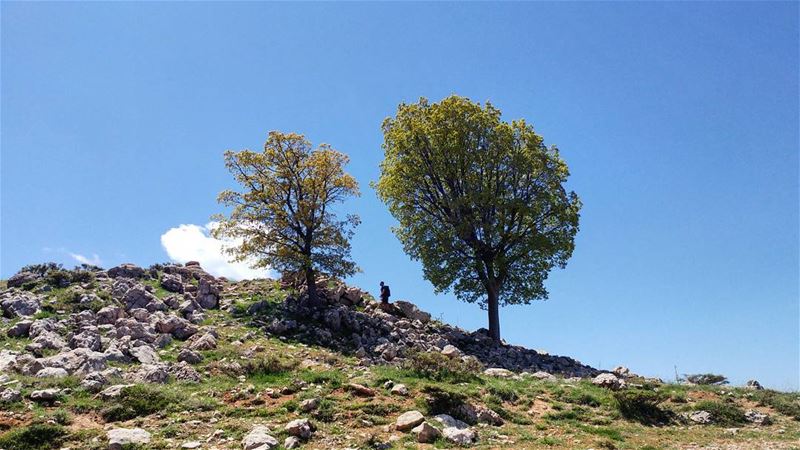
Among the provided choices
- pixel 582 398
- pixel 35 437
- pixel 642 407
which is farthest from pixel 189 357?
pixel 642 407

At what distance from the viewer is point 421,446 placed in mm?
11961

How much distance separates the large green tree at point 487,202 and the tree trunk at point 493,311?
6cm

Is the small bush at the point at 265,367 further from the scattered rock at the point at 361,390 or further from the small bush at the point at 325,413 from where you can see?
the small bush at the point at 325,413

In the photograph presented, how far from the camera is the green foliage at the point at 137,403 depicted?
13.1 metres

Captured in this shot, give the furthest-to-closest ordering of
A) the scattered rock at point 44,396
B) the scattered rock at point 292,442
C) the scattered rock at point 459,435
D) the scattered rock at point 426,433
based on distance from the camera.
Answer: the scattered rock at point 44,396 < the scattered rock at point 459,435 < the scattered rock at point 426,433 < the scattered rock at point 292,442

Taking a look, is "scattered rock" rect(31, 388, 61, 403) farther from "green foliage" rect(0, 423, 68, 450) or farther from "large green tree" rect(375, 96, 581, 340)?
"large green tree" rect(375, 96, 581, 340)

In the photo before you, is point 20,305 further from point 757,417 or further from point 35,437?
point 757,417

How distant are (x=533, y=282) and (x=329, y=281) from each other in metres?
13.1

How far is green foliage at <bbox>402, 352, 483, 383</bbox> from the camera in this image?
18.3 metres

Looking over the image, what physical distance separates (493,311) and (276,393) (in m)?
21.1

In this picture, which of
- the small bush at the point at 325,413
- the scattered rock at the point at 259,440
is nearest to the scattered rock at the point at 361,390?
the small bush at the point at 325,413

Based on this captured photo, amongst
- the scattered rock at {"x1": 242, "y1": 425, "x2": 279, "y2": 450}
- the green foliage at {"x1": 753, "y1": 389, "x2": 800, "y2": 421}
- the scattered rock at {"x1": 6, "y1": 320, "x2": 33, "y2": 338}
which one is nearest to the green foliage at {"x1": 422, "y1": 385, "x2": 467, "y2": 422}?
the scattered rock at {"x1": 242, "y1": 425, "x2": 279, "y2": 450}

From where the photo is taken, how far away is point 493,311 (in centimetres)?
3397

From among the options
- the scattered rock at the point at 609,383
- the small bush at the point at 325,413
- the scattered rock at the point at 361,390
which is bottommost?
the small bush at the point at 325,413
